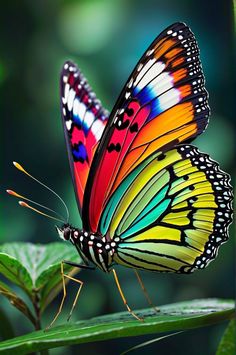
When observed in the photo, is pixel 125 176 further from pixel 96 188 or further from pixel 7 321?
pixel 7 321

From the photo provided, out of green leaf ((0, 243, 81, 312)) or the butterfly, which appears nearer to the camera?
green leaf ((0, 243, 81, 312))

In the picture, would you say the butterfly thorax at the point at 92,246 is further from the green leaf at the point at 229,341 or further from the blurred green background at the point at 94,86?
the blurred green background at the point at 94,86

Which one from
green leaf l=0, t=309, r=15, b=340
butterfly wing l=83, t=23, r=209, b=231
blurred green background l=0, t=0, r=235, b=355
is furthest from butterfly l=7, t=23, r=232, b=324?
blurred green background l=0, t=0, r=235, b=355

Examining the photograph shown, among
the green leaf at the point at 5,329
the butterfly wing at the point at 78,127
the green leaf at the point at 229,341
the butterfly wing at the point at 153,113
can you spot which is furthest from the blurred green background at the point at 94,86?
the green leaf at the point at 229,341

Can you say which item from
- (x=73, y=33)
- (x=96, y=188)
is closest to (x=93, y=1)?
(x=73, y=33)

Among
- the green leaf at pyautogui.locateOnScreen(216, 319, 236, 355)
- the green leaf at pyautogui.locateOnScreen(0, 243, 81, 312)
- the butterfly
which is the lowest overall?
the green leaf at pyautogui.locateOnScreen(216, 319, 236, 355)

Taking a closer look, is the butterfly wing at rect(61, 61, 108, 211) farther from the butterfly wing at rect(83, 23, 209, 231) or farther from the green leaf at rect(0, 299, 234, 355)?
the green leaf at rect(0, 299, 234, 355)

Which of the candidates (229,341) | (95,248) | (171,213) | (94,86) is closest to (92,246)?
(95,248)

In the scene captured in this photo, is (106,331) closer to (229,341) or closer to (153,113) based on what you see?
(229,341)
